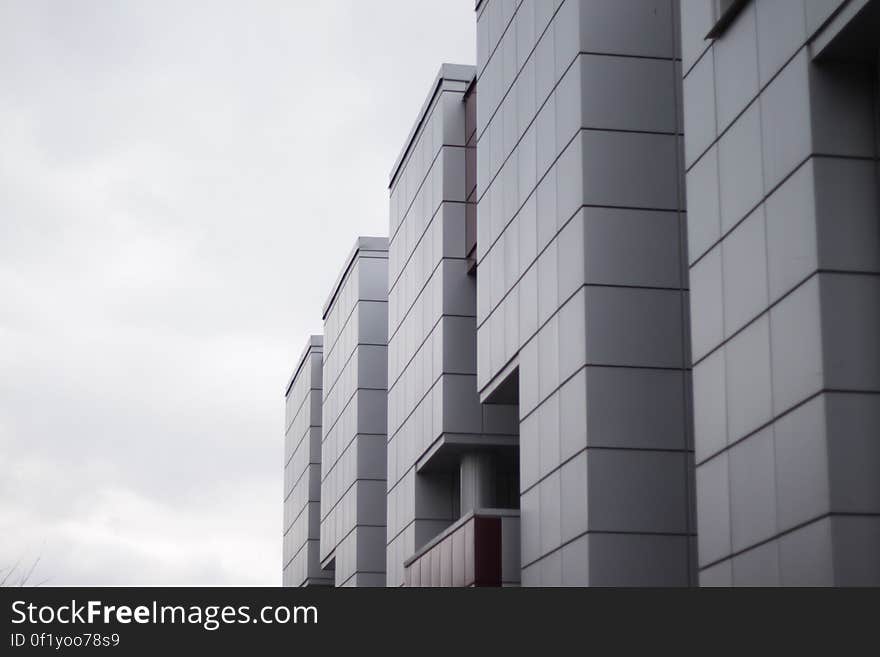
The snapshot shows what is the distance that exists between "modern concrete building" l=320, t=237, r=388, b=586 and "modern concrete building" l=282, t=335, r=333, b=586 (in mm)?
5605

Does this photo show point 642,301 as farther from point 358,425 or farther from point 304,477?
point 304,477

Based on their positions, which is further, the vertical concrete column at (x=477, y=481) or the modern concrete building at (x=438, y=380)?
the modern concrete building at (x=438, y=380)

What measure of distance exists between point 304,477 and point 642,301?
4919 centimetres

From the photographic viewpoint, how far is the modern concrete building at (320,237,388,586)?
64125 mm

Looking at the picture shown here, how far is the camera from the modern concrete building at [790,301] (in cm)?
2470

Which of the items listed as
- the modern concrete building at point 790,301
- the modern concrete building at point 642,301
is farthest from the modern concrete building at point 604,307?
the modern concrete building at point 790,301

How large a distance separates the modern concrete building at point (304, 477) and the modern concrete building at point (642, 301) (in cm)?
2231

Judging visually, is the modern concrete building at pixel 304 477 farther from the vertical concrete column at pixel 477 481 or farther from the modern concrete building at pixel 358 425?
the vertical concrete column at pixel 477 481

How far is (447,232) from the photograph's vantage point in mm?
50625

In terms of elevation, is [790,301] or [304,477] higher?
[304,477]

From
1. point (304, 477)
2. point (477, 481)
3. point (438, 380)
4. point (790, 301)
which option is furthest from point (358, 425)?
point (790, 301)

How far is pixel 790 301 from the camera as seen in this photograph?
26.1 metres
